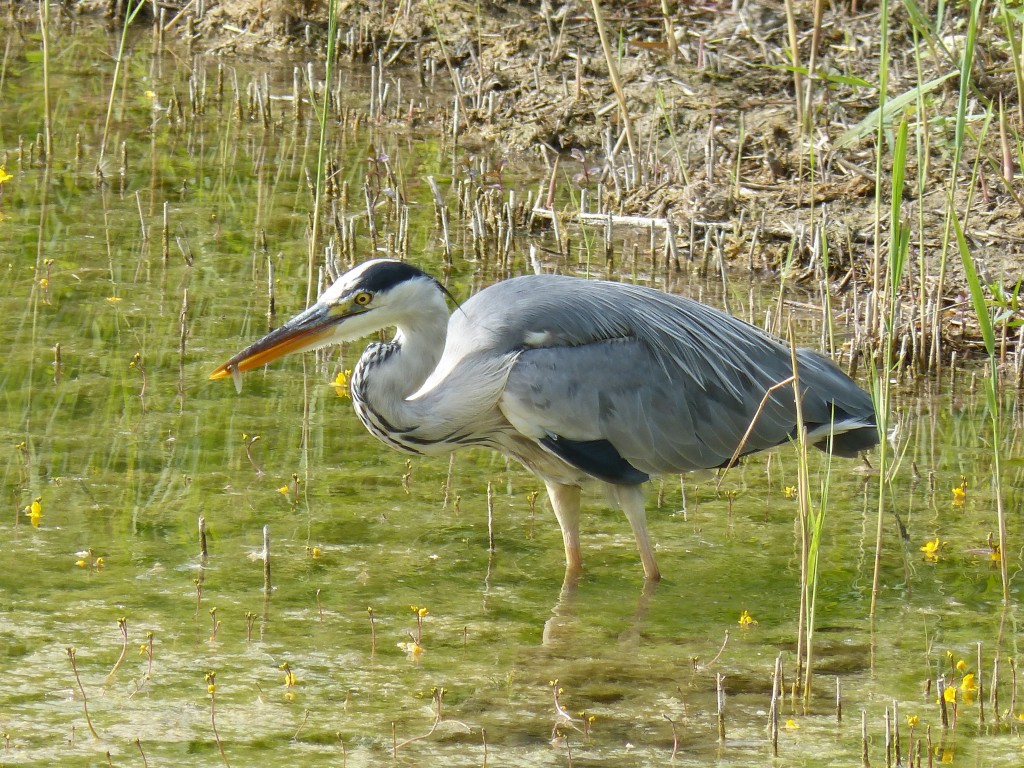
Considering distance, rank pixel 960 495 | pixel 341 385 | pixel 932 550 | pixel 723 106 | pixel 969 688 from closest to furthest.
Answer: pixel 969 688 → pixel 932 550 → pixel 960 495 → pixel 341 385 → pixel 723 106

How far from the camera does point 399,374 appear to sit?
4754 mm

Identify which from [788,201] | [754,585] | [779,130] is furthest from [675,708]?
[779,130]

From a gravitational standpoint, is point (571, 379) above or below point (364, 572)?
above

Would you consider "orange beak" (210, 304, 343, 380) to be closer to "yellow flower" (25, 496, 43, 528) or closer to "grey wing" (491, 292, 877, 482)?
"grey wing" (491, 292, 877, 482)

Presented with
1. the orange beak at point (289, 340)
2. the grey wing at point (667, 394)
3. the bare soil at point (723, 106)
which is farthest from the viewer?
the bare soil at point (723, 106)

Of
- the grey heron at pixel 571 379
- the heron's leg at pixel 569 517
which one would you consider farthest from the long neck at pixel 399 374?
the heron's leg at pixel 569 517

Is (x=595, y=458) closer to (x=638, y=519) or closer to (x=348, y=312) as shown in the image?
(x=638, y=519)

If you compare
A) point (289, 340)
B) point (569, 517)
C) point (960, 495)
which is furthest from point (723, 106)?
point (289, 340)

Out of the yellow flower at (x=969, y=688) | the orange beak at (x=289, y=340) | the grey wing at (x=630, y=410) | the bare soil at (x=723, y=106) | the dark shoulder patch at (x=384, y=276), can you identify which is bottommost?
the yellow flower at (x=969, y=688)

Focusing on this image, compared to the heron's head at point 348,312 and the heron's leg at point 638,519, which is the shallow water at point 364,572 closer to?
the heron's leg at point 638,519

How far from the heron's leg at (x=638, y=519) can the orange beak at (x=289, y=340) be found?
1.10 m

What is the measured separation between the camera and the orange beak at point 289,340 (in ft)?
14.6

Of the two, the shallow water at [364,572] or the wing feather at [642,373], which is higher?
the wing feather at [642,373]

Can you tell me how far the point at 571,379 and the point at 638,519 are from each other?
0.51 metres
